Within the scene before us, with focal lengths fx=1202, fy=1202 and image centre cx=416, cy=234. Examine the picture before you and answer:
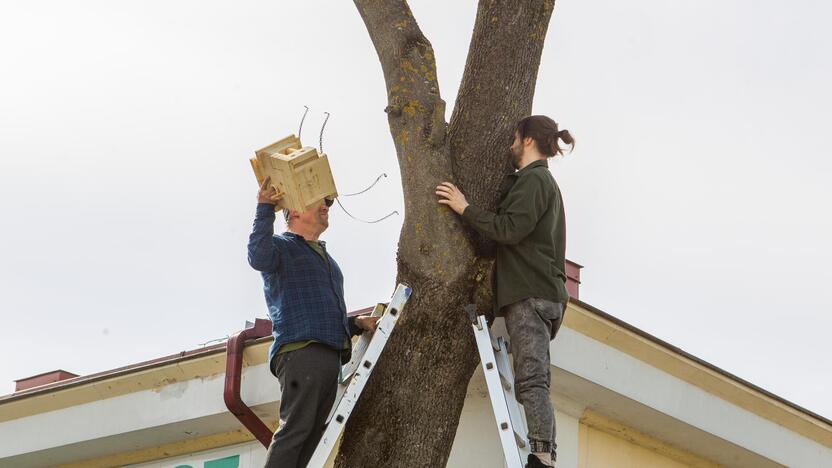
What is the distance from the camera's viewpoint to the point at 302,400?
5.52 m

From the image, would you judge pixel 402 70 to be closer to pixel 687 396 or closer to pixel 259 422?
pixel 259 422

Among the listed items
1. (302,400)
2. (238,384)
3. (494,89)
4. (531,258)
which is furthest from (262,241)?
(238,384)

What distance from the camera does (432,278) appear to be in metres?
5.67

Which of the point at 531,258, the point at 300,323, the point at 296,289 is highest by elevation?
the point at 531,258

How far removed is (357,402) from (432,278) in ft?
2.22

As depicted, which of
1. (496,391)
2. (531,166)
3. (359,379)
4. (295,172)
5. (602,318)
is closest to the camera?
(359,379)

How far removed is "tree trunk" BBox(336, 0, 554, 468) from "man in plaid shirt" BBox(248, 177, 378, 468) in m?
0.22

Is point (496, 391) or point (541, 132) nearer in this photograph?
point (496, 391)

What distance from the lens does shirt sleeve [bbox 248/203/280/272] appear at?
5668mm

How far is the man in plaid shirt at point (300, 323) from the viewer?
18.1 feet

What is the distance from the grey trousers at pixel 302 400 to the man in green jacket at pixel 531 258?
2.89ft

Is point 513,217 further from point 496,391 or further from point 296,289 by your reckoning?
point 296,289

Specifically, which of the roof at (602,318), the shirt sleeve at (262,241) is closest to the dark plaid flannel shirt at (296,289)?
the shirt sleeve at (262,241)

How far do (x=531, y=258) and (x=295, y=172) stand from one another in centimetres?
121
